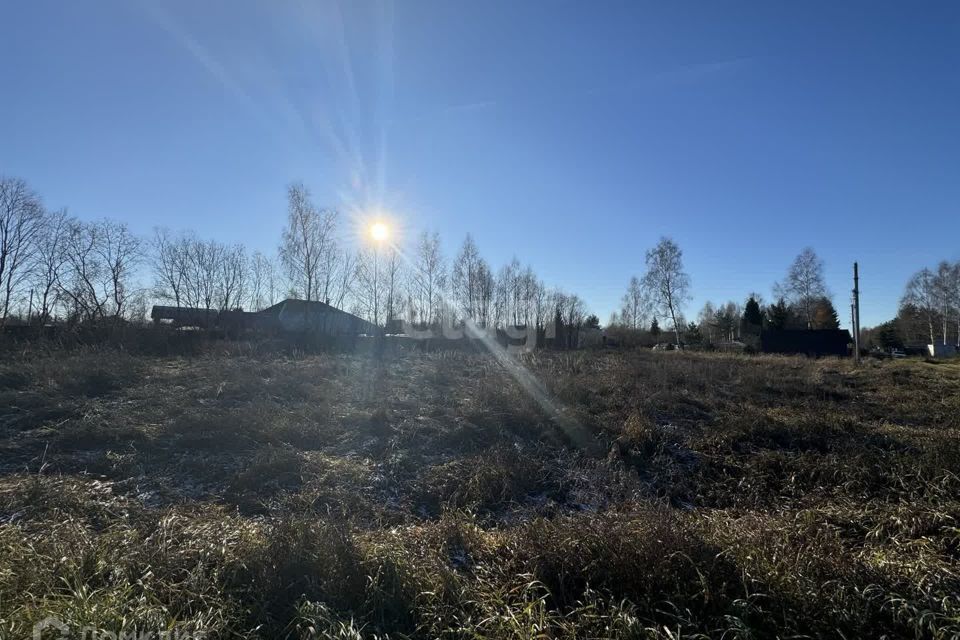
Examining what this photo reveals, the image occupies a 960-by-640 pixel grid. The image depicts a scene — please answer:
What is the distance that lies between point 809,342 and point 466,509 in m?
41.0

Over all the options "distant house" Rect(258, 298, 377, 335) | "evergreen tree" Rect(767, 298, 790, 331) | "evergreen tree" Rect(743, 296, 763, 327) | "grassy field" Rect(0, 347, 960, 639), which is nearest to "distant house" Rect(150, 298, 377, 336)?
"distant house" Rect(258, 298, 377, 335)

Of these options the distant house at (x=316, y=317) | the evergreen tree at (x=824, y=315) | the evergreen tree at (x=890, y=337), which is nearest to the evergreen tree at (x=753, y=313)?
the evergreen tree at (x=824, y=315)

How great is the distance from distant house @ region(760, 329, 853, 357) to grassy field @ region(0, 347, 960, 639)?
29242 mm

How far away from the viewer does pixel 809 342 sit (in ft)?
118

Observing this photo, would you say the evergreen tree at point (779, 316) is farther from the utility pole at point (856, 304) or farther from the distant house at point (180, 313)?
the distant house at point (180, 313)

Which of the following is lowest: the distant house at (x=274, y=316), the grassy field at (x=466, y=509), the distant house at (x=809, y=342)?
the grassy field at (x=466, y=509)

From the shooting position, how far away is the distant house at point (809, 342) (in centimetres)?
3562

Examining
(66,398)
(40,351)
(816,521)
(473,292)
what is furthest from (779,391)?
(473,292)

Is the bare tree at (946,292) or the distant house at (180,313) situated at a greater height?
the bare tree at (946,292)

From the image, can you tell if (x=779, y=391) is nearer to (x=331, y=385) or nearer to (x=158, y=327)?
(x=331, y=385)

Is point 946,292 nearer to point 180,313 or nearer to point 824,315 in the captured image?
point 824,315

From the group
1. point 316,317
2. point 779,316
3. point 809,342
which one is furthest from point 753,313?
point 316,317

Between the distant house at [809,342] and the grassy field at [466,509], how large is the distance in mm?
29242

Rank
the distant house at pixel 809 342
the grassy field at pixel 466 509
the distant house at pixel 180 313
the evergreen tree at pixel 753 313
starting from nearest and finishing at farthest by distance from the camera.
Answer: the grassy field at pixel 466 509
the distant house at pixel 180 313
the distant house at pixel 809 342
the evergreen tree at pixel 753 313
